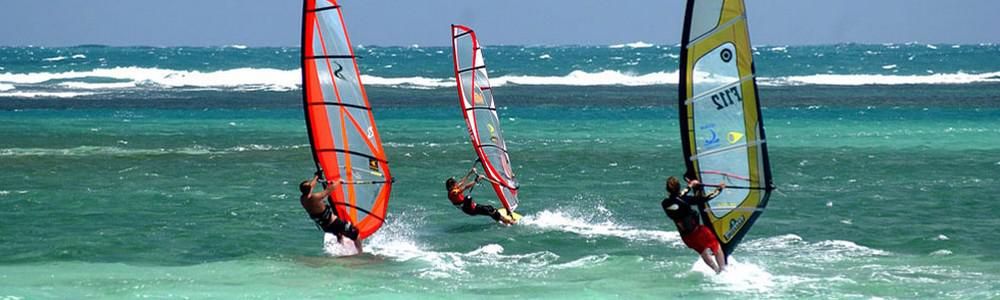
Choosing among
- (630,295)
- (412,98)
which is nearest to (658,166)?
(630,295)

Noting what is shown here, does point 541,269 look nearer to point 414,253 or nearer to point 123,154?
point 414,253

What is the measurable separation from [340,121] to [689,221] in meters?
4.19

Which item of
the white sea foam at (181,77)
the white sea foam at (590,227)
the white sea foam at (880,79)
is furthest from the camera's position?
the white sea foam at (181,77)

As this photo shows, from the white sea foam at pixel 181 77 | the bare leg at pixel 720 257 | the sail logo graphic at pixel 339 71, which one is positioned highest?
the sail logo graphic at pixel 339 71

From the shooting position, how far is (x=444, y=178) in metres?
22.7

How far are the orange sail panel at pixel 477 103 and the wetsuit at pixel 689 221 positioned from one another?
5.66 m

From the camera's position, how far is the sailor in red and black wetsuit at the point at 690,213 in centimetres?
1221

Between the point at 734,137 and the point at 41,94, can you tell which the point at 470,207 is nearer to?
the point at 734,137

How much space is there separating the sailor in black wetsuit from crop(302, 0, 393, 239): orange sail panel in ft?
0.78

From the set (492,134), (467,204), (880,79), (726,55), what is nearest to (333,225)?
(467,204)

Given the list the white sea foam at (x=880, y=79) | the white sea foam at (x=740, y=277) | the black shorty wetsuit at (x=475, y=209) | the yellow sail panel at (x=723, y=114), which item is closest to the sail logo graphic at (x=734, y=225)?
the yellow sail panel at (x=723, y=114)

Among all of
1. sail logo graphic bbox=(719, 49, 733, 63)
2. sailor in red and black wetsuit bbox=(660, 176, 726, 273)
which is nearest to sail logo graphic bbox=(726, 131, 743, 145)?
sailor in red and black wetsuit bbox=(660, 176, 726, 273)

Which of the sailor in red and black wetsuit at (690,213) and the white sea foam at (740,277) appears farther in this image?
the white sea foam at (740,277)

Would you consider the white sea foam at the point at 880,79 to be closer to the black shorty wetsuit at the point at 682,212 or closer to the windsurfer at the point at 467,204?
the windsurfer at the point at 467,204
